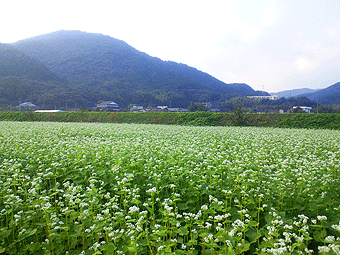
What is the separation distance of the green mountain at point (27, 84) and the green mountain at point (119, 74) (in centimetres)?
978

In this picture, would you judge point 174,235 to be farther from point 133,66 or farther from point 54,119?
point 133,66

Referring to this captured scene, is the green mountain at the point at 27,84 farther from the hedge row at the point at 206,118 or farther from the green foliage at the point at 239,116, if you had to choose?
the green foliage at the point at 239,116

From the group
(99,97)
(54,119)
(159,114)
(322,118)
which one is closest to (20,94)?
(99,97)

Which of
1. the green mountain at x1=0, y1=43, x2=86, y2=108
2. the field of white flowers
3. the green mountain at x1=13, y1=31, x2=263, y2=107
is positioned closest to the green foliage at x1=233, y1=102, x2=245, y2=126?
the field of white flowers

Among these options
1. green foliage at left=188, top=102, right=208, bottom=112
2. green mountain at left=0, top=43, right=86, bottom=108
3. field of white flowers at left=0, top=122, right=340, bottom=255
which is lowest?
field of white flowers at left=0, top=122, right=340, bottom=255

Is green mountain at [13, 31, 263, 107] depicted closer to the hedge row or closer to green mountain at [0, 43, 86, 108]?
green mountain at [0, 43, 86, 108]

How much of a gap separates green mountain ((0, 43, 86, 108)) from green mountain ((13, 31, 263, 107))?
32.1 feet

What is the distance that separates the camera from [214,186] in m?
4.37

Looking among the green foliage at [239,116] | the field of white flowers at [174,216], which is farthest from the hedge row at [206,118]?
the field of white flowers at [174,216]

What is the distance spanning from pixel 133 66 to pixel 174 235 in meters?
147

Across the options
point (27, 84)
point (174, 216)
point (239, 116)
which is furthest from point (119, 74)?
point (174, 216)

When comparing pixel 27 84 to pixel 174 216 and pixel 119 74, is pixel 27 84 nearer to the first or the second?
pixel 119 74

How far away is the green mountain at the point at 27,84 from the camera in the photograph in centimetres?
7294

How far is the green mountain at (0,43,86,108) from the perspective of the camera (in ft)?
239
